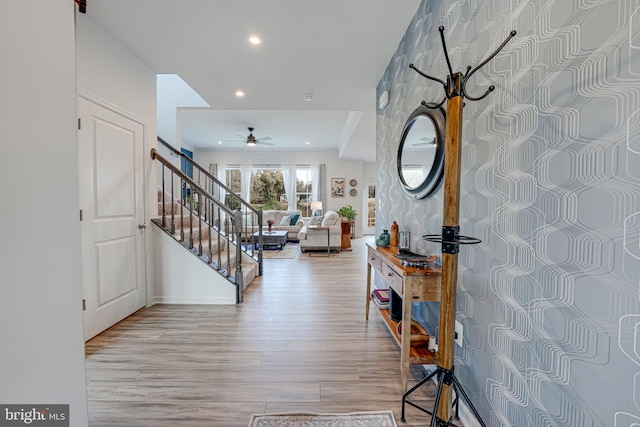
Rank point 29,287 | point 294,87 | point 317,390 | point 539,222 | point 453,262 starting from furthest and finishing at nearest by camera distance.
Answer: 1. point 294,87
2. point 317,390
3. point 453,262
4. point 539,222
5. point 29,287

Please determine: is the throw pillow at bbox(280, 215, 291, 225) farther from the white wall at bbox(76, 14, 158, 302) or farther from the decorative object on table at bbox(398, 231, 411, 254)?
the decorative object on table at bbox(398, 231, 411, 254)

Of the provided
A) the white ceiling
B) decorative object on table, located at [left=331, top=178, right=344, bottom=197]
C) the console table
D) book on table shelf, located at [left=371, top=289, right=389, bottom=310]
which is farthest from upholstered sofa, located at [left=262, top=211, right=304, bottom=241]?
the console table

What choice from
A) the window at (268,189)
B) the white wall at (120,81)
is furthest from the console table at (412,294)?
the window at (268,189)

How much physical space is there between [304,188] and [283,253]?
3.39 m

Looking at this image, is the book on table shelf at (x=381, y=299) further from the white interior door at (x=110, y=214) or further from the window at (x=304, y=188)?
the window at (x=304, y=188)

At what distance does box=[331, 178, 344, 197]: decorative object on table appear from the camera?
372 inches

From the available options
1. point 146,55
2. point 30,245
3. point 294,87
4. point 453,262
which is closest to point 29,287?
point 30,245

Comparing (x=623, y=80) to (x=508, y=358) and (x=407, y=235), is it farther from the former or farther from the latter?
(x=407, y=235)

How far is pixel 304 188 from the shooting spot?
31.5ft

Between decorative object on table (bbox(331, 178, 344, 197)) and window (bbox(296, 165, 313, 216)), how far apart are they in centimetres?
79

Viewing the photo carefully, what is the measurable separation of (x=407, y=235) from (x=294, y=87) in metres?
2.61

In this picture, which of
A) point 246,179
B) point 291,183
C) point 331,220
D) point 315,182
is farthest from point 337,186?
point 246,179

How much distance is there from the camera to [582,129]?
880mm

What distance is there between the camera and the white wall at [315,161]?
30.8 ft
